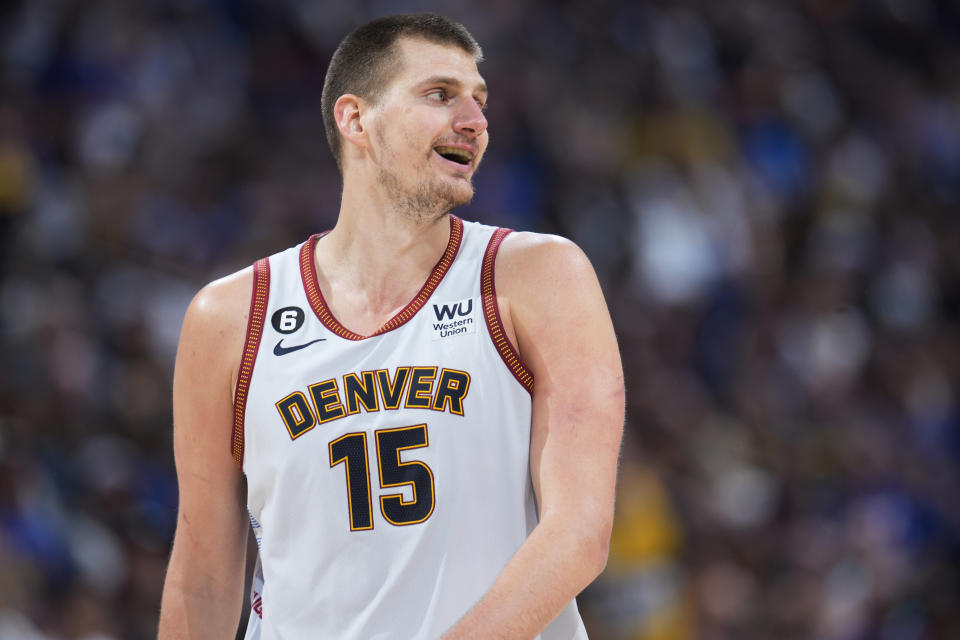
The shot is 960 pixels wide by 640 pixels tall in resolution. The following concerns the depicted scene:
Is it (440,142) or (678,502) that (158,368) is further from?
(440,142)

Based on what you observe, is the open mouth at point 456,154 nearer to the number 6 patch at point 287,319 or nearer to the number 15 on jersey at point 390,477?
the number 6 patch at point 287,319

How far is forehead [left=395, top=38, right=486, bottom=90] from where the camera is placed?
11.2ft

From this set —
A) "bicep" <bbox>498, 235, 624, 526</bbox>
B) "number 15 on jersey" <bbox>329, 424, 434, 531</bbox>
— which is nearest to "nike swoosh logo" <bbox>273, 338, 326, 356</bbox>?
"number 15 on jersey" <bbox>329, 424, 434, 531</bbox>

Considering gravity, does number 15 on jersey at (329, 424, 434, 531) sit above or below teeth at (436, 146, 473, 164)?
below

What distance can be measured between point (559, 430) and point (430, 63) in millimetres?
1016

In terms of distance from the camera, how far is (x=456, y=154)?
135 inches

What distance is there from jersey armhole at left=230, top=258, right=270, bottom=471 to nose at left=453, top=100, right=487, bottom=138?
67 centimetres

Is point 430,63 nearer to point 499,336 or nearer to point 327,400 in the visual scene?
point 499,336

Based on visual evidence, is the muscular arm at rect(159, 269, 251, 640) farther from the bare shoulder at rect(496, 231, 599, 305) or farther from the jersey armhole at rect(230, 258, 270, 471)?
the bare shoulder at rect(496, 231, 599, 305)

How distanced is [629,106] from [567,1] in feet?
4.04

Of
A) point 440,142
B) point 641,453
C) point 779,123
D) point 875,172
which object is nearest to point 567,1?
point 779,123

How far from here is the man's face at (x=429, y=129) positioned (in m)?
3.37

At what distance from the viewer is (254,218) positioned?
30.7 feet

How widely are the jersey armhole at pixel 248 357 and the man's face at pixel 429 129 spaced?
1.43ft
